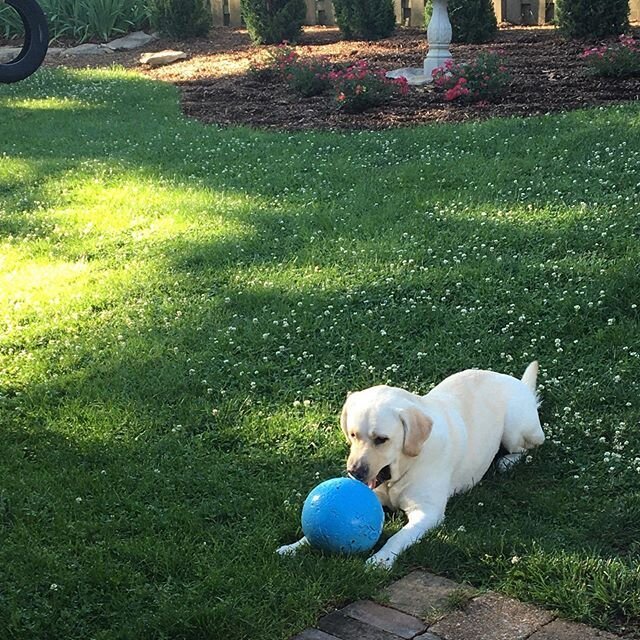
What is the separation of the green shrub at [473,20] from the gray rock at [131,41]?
7089mm

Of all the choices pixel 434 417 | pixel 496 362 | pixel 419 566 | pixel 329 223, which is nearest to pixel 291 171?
pixel 329 223

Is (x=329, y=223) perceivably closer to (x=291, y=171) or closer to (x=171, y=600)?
(x=291, y=171)

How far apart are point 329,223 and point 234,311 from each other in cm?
181

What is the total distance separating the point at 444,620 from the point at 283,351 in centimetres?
272

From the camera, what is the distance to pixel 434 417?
4.22 meters

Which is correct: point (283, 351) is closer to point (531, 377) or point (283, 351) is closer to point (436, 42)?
point (531, 377)

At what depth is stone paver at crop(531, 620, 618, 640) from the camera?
318 centimetres

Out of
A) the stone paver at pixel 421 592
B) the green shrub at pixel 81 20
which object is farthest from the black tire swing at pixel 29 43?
the green shrub at pixel 81 20

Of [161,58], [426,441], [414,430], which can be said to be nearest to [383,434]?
[414,430]

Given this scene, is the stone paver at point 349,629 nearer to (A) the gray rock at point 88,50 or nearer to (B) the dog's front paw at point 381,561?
(B) the dog's front paw at point 381,561

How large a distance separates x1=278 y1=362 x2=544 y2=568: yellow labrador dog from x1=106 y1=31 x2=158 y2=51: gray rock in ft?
54.5

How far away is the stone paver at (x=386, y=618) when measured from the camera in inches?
129

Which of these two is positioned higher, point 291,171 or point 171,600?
point 291,171

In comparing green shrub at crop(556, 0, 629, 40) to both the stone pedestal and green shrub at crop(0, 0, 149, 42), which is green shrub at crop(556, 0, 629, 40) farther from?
green shrub at crop(0, 0, 149, 42)
